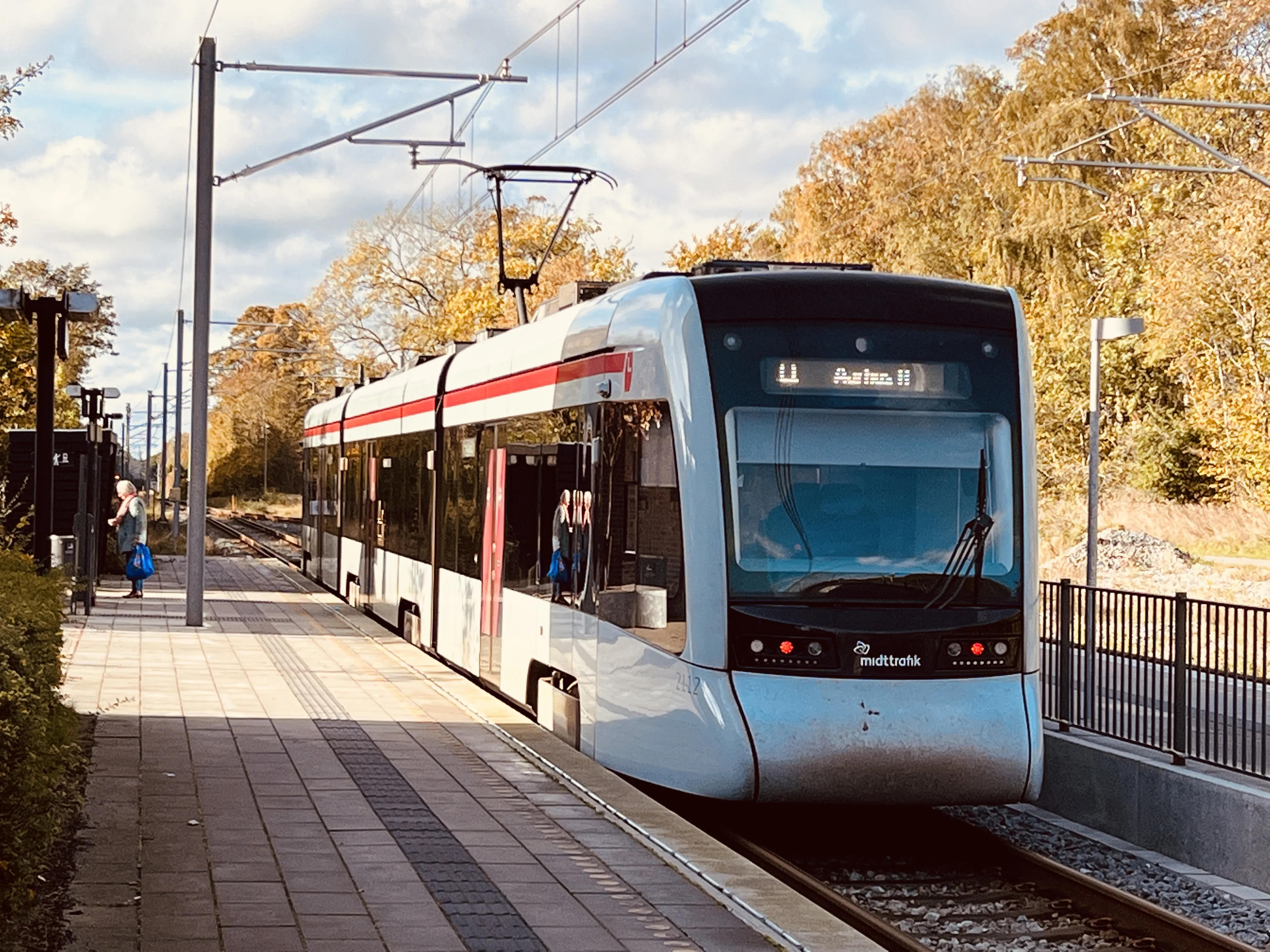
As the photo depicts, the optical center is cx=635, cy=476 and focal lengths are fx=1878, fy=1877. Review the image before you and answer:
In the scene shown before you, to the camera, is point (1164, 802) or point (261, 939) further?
point (1164, 802)

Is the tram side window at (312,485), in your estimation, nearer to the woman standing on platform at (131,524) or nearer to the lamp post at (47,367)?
the woman standing on platform at (131,524)

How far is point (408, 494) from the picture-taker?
1970 cm

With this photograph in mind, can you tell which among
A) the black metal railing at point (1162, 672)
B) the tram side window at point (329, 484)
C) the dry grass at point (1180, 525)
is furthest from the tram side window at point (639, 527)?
the dry grass at point (1180, 525)

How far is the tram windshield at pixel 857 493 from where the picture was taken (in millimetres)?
10055

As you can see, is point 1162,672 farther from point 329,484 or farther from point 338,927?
point 329,484

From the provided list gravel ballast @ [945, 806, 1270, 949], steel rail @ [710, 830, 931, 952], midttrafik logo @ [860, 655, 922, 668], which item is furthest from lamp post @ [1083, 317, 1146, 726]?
steel rail @ [710, 830, 931, 952]

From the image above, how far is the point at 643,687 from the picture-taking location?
413 inches

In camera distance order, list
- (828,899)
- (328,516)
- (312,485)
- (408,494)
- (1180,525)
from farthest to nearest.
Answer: (1180,525), (312,485), (328,516), (408,494), (828,899)

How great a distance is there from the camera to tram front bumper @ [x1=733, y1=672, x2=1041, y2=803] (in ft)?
31.6

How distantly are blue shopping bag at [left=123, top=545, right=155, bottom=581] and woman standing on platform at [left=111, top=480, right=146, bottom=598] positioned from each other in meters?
0.05

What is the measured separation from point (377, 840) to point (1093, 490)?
833 cm

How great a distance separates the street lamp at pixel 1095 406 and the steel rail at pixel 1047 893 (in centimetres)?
420

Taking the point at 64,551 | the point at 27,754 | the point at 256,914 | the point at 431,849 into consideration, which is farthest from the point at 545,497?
the point at 64,551

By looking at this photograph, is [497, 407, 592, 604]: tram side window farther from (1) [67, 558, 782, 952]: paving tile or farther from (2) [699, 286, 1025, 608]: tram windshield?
(2) [699, 286, 1025, 608]: tram windshield
